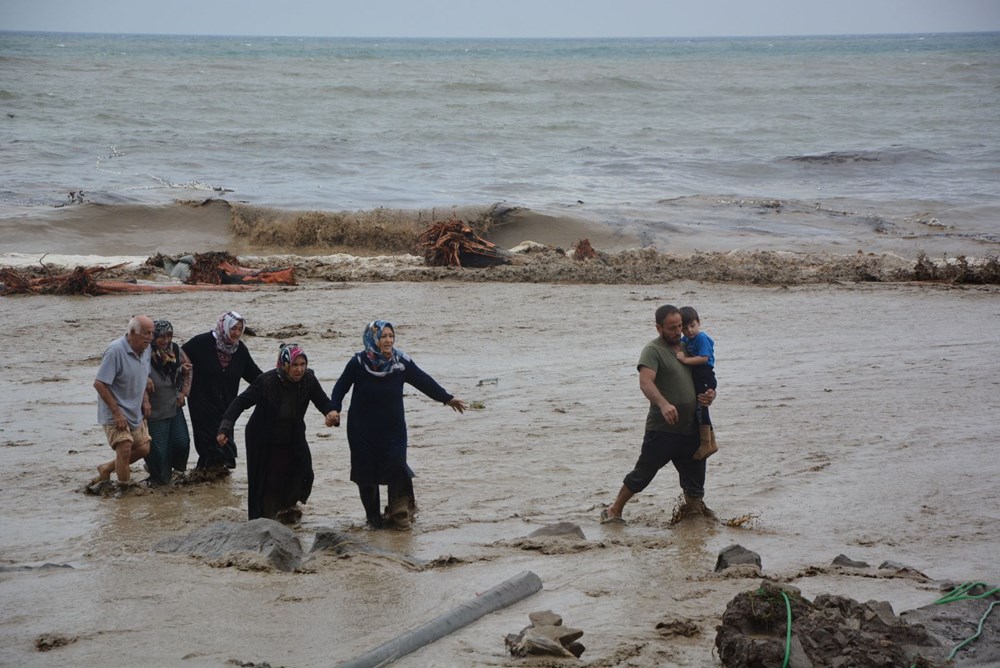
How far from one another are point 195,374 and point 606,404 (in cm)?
365

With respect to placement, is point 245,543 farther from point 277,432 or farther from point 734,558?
point 734,558

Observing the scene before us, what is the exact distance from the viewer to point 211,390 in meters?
8.08

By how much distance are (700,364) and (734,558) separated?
55.4 inches

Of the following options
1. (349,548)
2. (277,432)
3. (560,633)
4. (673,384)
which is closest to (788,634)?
(560,633)

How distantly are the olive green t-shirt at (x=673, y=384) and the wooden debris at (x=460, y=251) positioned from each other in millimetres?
8442

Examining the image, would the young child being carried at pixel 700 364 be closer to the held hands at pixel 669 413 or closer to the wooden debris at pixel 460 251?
the held hands at pixel 669 413

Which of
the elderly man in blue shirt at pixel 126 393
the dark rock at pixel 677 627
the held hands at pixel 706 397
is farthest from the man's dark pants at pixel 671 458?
the elderly man in blue shirt at pixel 126 393

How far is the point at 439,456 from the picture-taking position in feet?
27.8

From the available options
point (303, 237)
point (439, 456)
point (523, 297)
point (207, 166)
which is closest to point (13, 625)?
point (439, 456)

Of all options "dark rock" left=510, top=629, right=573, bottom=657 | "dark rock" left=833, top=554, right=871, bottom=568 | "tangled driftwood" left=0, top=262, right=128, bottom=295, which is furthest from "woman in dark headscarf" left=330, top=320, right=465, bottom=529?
"tangled driftwood" left=0, top=262, right=128, bottom=295

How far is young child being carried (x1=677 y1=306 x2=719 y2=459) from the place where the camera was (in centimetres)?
671

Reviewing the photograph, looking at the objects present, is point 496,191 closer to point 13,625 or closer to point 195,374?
point 195,374

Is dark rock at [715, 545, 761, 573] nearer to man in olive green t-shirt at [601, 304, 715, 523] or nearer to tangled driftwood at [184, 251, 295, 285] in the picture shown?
man in olive green t-shirt at [601, 304, 715, 523]

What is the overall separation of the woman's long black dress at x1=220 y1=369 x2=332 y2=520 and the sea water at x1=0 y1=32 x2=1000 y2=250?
508 inches
